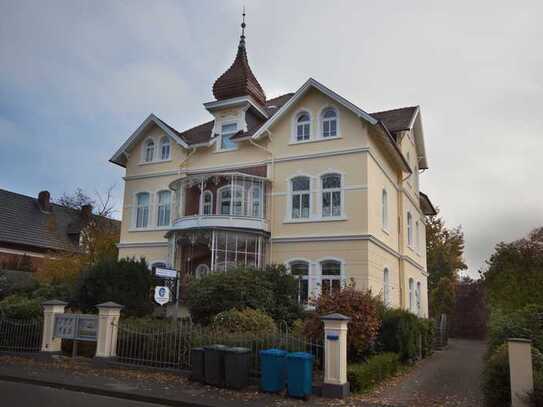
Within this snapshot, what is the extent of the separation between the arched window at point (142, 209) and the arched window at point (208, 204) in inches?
151

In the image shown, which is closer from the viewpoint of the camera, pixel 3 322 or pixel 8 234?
pixel 3 322

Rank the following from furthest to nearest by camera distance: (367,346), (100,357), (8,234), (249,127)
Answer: (8,234)
(249,127)
(100,357)
(367,346)

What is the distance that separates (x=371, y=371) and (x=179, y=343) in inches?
189

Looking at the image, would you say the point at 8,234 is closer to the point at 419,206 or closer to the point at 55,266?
the point at 55,266

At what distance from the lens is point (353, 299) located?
43.9 ft

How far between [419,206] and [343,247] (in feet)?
44.0

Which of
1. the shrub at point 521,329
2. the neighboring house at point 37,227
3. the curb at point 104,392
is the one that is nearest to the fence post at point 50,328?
the curb at point 104,392

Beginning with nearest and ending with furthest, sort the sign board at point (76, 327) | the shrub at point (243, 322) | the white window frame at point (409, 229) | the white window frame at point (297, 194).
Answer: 1. the shrub at point (243, 322)
2. the sign board at point (76, 327)
3. the white window frame at point (297, 194)
4. the white window frame at point (409, 229)

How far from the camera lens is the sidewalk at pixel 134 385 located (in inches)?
405

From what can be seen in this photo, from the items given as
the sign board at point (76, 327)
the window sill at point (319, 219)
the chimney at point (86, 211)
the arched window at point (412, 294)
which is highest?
the chimney at point (86, 211)

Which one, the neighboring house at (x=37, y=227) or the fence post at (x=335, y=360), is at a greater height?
the neighboring house at (x=37, y=227)

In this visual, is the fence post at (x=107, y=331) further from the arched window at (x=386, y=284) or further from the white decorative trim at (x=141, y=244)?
the arched window at (x=386, y=284)

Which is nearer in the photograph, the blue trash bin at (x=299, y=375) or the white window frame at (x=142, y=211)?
the blue trash bin at (x=299, y=375)

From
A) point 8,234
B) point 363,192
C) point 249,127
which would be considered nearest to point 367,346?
point 363,192
